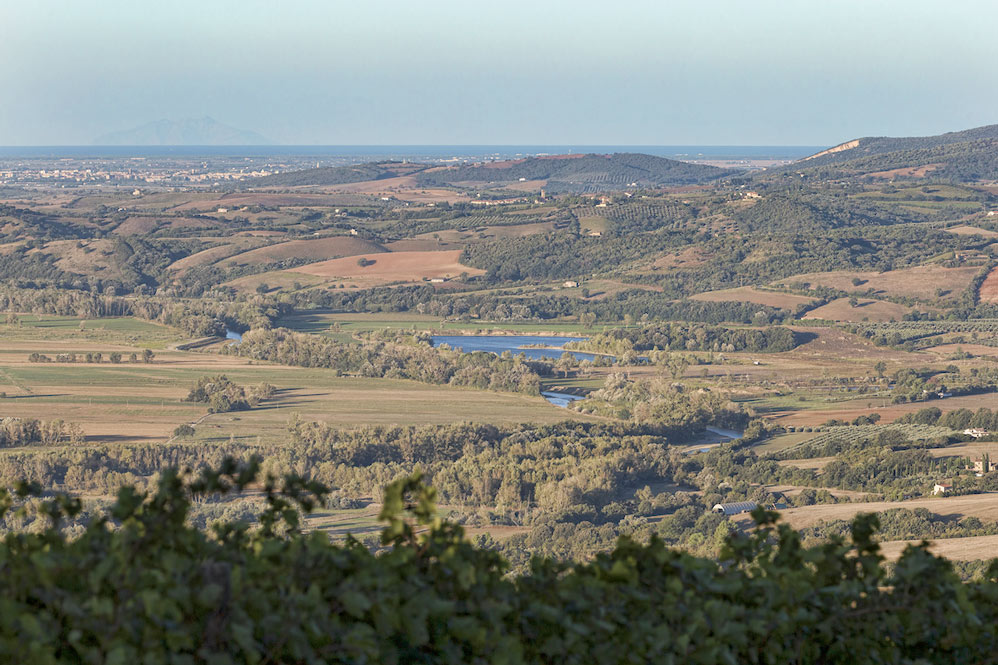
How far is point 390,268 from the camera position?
90.1 m

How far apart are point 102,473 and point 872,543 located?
89.5 feet

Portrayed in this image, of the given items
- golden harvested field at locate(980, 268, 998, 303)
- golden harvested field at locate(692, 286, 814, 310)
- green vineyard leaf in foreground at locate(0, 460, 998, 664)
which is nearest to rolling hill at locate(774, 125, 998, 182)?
golden harvested field at locate(980, 268, 998, 303)

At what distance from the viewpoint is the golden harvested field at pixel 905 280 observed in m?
78.8

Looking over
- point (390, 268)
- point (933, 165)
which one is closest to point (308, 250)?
point (390, 268)

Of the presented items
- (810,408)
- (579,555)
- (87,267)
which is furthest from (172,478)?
(87,267)

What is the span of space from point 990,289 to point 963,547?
6255cm

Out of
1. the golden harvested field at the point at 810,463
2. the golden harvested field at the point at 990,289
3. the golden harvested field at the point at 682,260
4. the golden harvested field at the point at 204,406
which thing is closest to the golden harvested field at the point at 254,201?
the golden harvested field at the point at 682,260

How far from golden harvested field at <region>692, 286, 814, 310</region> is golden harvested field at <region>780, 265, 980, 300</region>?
491 centimetres

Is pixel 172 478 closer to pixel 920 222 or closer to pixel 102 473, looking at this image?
pixel 102 473

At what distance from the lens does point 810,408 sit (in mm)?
45344

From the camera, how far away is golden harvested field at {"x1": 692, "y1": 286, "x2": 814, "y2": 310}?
7562cm

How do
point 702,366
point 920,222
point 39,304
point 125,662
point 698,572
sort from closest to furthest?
point 125,662 < point 698,572 < point 702,366 < point 39,304 < point 920,222

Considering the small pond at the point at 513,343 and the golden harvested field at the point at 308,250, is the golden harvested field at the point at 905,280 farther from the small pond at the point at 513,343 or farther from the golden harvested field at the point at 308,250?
the golden harvested field at the point at 308,250

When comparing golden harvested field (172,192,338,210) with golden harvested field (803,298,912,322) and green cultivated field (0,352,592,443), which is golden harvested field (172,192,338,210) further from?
green cultivated field (0,352,592,443)
